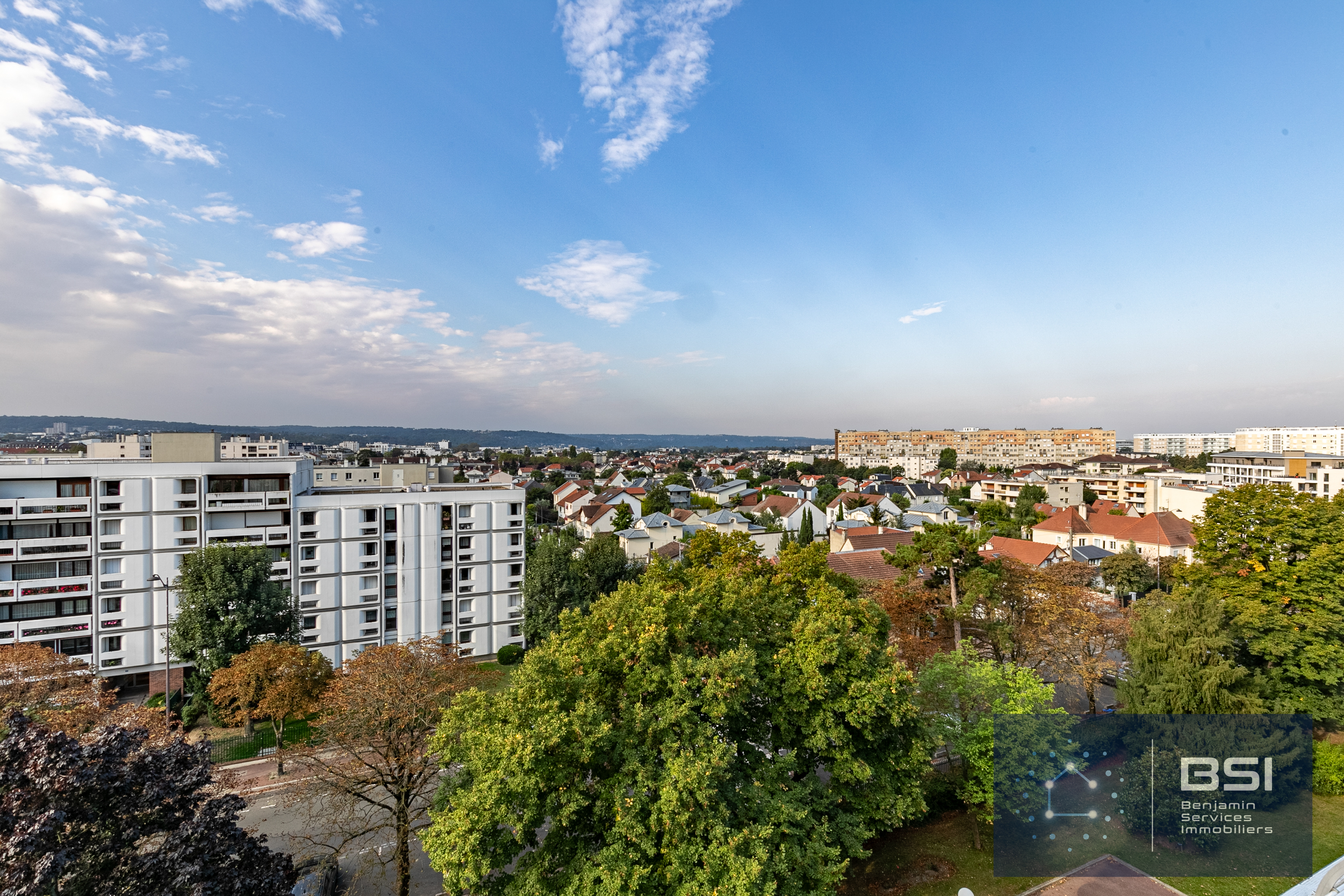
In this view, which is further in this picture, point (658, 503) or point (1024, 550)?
point (658, 503)

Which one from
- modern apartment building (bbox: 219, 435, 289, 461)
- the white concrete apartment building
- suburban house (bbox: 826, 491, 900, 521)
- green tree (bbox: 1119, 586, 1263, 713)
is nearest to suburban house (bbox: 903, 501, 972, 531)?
suburban house (bbox: 826, 491, 900, 521)

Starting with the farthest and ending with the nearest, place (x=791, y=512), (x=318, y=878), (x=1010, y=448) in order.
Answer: (x=1010, y=448) → (x=791, y=512) → (x=318, y=878)

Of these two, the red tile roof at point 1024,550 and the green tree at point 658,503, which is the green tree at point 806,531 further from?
the red tile roof at point 1024,550

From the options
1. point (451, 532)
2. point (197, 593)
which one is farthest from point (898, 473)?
point (197, 593)

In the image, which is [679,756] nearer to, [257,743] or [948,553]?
[948,553]

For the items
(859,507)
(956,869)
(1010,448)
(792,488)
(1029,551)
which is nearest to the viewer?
(956,869)

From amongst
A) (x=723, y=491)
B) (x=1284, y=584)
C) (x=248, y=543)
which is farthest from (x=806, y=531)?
(x=248, y=543)

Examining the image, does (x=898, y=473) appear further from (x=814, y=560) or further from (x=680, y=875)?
(x=680, y=875)

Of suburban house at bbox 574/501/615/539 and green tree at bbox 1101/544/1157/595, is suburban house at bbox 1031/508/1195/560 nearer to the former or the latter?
green tree at bbox 1101/544/1157/595
